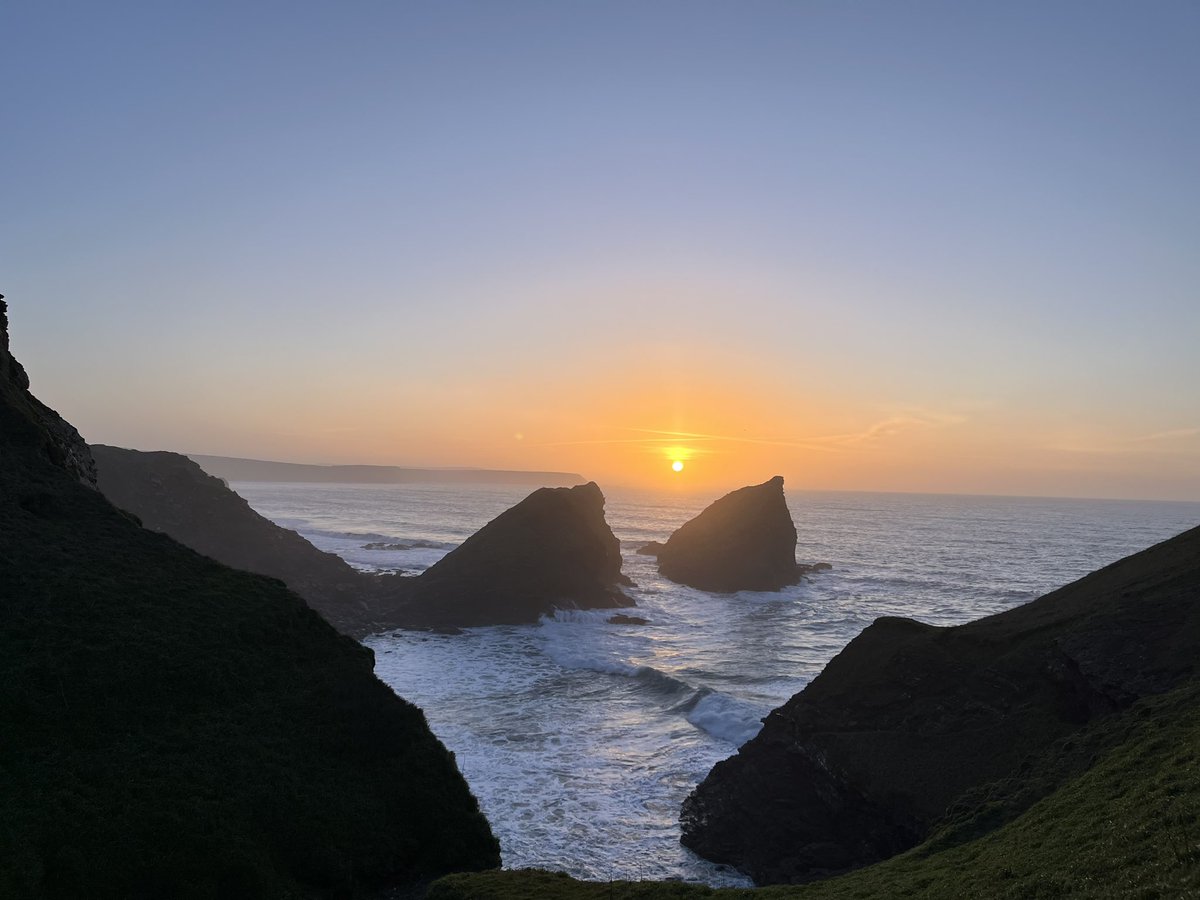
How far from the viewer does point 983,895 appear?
12.5 metres

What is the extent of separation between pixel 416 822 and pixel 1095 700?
18.9 metres

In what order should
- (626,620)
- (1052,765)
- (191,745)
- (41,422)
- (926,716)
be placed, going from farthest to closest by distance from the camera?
(626,620) < (41,422) < (926,716) < (1052,765) < (191,745)

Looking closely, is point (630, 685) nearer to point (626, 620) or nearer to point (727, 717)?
point (727, 717)

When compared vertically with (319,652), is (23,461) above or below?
above

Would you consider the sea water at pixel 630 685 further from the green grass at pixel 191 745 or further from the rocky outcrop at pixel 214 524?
the rocky outcrop at pixel 214 524

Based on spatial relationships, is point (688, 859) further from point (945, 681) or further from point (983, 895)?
point (983, 895)

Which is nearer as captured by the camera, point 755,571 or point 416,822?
point 416,822

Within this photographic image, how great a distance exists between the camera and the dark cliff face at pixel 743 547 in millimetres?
81375

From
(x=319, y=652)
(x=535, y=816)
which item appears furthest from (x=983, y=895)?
(x=319, y=652)

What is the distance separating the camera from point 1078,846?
42.3ft

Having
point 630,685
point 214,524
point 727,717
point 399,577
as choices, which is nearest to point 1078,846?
point 727,717

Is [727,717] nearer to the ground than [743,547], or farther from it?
nearer to the ground

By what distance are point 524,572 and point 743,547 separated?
3030cm

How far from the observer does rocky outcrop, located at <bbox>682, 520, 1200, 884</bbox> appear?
20.8 metres
